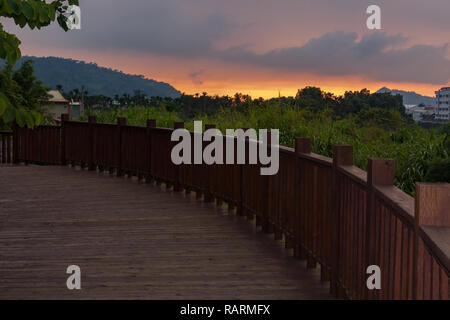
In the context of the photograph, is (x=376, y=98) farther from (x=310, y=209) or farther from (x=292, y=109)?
(x=310, y=209)

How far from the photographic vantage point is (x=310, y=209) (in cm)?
548

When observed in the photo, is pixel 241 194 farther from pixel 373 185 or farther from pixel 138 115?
pixel 138 115

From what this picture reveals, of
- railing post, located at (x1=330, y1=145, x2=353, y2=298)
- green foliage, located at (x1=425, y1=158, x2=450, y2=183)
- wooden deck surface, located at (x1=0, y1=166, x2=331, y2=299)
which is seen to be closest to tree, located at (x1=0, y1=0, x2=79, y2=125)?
wooden deck surface, located at (x1=0, y1=166, x2=331, y2=299)

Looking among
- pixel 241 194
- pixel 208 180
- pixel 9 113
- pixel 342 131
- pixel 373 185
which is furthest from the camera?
pixel 342 131

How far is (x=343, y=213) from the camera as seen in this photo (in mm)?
4430

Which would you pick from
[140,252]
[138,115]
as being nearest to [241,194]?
[140,252]

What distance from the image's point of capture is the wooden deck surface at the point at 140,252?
5098mm

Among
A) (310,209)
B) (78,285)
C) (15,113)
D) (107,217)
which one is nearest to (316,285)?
(310,209)

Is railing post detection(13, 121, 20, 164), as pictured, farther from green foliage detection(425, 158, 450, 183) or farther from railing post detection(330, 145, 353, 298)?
railing post detection(330, 145, 353, 298)

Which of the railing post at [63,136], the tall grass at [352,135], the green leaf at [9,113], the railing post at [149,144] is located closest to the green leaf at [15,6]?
the green leaf at [9,113]
